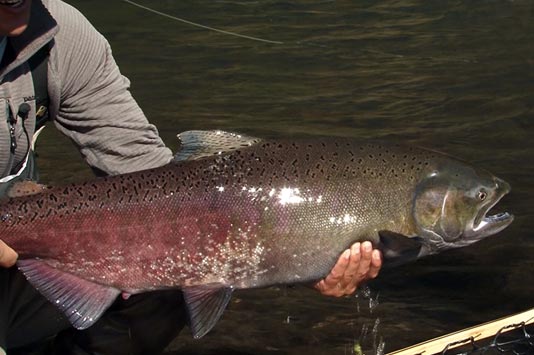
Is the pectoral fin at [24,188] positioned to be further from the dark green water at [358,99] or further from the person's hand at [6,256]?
the dark green water at [358,99]

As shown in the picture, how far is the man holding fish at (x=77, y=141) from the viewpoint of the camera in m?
3.46

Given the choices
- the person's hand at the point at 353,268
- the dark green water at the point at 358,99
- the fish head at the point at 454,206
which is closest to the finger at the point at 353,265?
the person's hand at the point at 353,268

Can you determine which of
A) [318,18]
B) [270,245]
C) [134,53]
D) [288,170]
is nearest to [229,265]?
[270,245]

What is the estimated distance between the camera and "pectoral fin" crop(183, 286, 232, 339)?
3.36 meters

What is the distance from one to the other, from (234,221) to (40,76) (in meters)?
0.87

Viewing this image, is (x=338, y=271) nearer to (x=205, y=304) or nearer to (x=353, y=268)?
(x=353, y=268)

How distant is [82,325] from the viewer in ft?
11.4

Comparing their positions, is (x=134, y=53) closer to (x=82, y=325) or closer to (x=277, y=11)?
(x=277, y=11)

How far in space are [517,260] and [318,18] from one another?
8233mm

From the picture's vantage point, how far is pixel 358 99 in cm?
930

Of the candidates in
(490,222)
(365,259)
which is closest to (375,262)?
(365,259)

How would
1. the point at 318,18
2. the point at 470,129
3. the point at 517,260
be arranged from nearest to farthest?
1. the point at 517,260
2. the point at 470,129
3. the point at 318,18

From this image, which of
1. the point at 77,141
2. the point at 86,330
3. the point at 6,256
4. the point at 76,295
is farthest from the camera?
the point at 77,141

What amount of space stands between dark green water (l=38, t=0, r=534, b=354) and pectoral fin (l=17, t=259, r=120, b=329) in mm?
957
